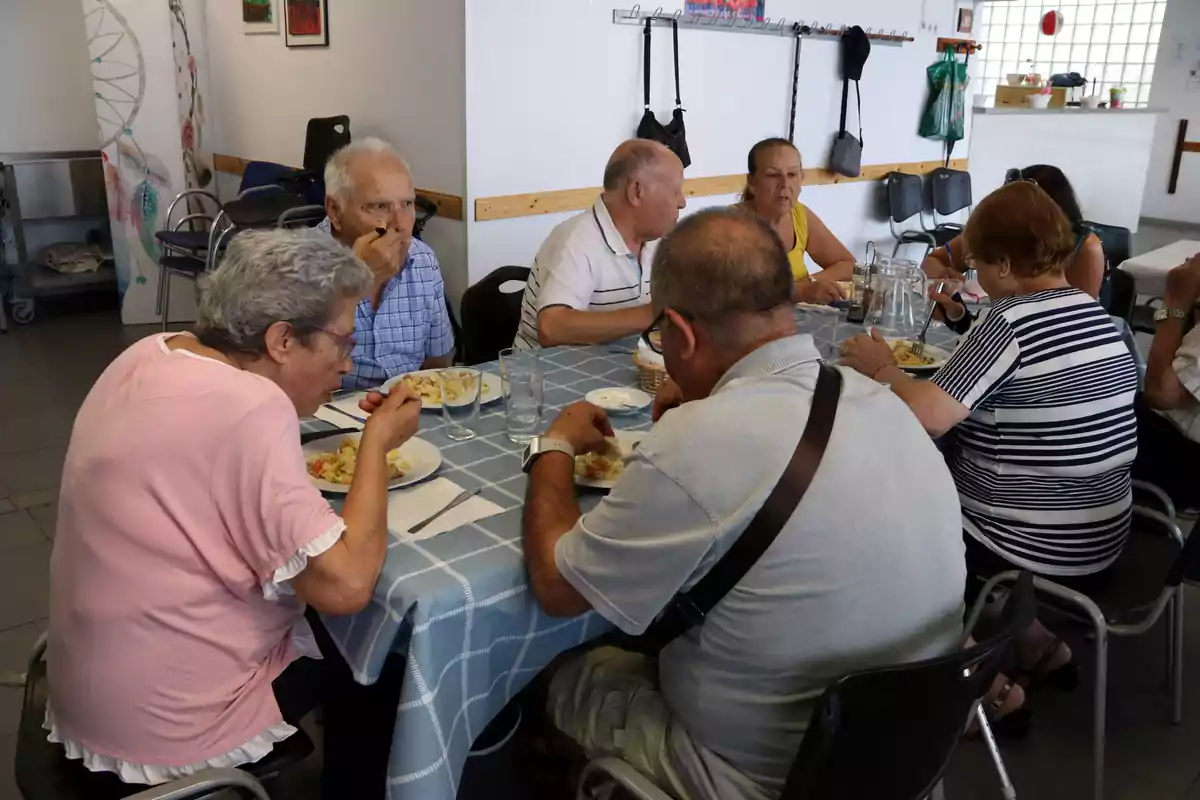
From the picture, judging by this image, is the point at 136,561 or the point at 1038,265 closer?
the point at 136,561

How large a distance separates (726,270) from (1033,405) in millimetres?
973

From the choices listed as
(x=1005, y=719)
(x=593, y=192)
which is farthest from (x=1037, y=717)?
(x=593, y=192)

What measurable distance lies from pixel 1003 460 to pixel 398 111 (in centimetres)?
285

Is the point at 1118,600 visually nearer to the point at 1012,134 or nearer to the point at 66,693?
the point at 66,693

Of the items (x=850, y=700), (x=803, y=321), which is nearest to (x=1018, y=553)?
(x=803, y=321)

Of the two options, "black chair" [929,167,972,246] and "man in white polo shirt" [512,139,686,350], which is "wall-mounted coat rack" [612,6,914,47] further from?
"man in white polo shirt" [512,139,686,350]

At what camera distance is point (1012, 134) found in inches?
275

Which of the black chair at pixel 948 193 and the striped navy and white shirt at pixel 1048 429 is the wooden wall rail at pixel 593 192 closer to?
the black chair at pixel 948 193

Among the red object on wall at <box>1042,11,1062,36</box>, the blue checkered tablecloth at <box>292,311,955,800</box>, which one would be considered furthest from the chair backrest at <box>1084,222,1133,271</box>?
the red object on wall at <box>1042,11,1062,36</box>

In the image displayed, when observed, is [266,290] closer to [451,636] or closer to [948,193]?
[451,636]

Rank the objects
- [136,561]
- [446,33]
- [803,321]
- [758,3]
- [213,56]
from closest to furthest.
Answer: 1. [136,561]
2. [803,321]
3. [446,33]
4. [758,3]
5. [213,56]

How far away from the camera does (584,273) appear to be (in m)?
2.54

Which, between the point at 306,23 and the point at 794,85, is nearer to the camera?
the point at 306,23

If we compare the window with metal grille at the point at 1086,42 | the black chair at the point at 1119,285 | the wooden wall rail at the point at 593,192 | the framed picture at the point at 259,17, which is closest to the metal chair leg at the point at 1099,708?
the black chair at the point at 1119,285
